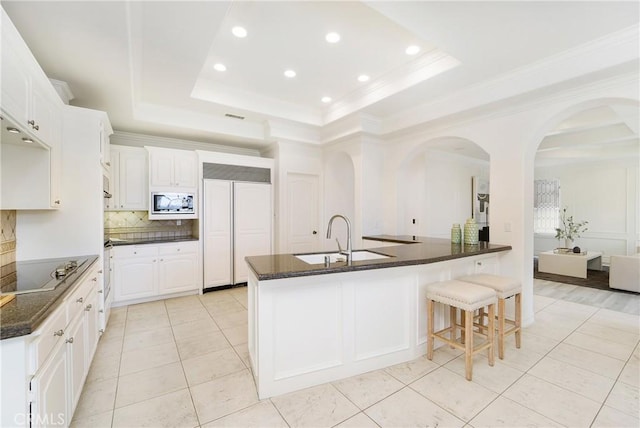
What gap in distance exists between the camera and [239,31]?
2598 mm

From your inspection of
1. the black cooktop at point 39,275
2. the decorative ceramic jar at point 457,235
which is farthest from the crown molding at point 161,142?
the decorative ceramic jar at point 457,235

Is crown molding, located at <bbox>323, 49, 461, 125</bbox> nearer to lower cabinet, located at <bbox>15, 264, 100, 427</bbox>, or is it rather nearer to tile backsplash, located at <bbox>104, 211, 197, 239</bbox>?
tile backsplash, located at <bbox>104, 211, 197, 239</bbox>

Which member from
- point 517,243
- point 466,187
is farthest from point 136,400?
point 466,187

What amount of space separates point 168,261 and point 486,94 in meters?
4.78

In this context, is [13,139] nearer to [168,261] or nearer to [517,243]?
[168,261]

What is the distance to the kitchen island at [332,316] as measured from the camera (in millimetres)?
2002

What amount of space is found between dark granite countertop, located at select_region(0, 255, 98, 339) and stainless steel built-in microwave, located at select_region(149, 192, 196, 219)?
267cm

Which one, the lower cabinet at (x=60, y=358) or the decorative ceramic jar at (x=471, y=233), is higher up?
the decorative ceramic jar at (x=471, y=233)

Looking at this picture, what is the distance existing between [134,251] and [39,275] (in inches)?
83.3

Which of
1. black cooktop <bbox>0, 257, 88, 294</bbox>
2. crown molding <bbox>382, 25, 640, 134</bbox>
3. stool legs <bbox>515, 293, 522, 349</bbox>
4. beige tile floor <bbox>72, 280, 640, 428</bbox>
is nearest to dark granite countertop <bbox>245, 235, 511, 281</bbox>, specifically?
stool legs <bbox>515, 293, 522, 349</bbox>

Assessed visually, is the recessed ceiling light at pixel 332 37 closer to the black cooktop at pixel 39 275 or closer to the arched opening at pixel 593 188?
the black cooktop at pixel 39 275

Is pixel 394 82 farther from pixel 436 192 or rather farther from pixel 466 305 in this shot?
pixel 436 192

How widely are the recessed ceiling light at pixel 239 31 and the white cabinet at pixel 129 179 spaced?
2.56 m

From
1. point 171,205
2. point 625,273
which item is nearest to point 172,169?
point 171,205
